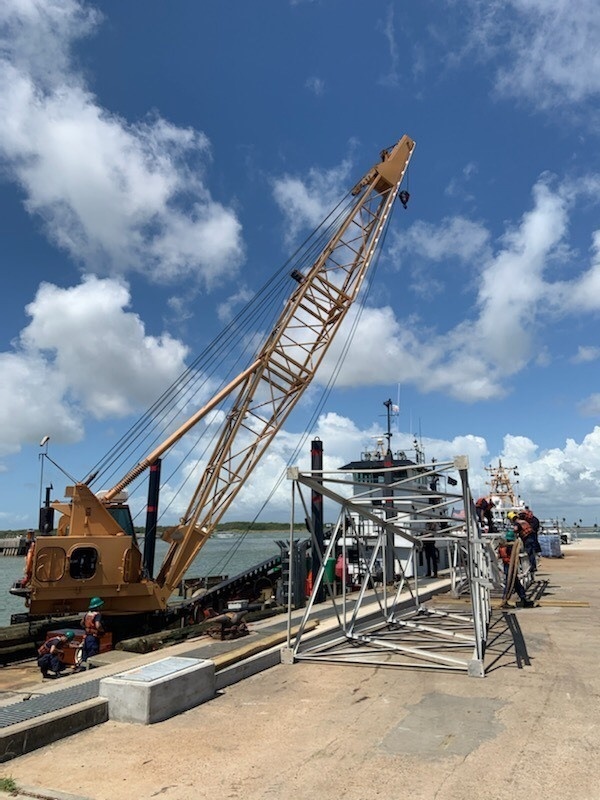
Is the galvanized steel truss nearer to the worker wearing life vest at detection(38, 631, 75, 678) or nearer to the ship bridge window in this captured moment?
the worker wearing life vest at detection(38, 631, 75, 678)

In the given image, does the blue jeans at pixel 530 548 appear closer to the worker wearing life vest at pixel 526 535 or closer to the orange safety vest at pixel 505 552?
the worker wearing life vest at pixel 526 535

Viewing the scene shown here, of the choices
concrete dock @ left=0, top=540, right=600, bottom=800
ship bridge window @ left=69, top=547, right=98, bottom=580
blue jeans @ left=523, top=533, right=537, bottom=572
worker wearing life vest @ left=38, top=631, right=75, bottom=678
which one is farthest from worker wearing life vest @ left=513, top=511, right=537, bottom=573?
worker wearing life vest @ left=38, top=631, right=75, bottom=678

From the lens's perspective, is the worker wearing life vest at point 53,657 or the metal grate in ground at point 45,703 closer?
the metal grate in ground at point 45,703

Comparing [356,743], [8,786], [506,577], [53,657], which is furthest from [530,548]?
[8,786]

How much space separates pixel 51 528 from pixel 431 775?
1551 cm

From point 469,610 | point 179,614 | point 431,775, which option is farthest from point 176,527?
point 431,775

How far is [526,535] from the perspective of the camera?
1722cm

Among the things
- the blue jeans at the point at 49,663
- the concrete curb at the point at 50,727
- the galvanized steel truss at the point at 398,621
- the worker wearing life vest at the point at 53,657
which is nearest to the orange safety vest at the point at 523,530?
the galvanized steel truss at the point at 398,621

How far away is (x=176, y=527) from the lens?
20484mm

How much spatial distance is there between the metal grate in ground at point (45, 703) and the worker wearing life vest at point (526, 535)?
13.3 metres

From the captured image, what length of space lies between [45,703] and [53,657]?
235 inches

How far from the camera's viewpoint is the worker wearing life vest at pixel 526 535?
17.1 m

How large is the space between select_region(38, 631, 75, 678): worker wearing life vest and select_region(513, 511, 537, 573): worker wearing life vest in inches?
502

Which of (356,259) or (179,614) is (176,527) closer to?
(179,614)
